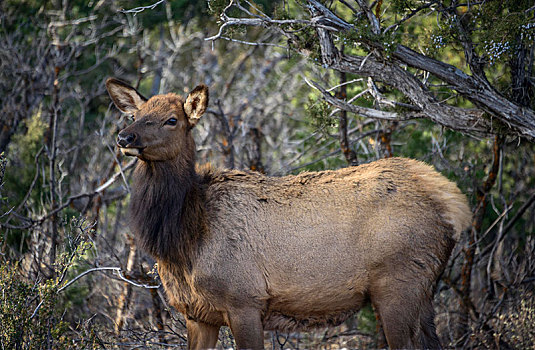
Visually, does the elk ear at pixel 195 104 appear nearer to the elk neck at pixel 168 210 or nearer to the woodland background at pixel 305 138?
the elk neck at pixel 168 210

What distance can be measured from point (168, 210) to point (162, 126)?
37.4 inches

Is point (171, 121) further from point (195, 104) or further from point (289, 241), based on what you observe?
point (289, 241)

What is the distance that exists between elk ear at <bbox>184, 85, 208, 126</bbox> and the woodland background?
713 millimetres

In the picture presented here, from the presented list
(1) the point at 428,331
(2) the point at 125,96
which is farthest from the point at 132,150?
(1) the point at 428,331

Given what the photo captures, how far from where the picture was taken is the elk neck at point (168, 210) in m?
6.42

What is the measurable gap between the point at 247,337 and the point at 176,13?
9.97m

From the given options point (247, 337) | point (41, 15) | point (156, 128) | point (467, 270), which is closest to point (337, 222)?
point (247, 337)

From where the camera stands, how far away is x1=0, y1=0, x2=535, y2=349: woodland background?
705 centimetres

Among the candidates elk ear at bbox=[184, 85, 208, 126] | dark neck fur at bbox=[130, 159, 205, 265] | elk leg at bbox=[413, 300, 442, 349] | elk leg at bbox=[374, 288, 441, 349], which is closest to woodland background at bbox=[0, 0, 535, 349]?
elk ear at bbox=[184, 85, 208, 126]

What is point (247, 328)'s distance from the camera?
618 cm

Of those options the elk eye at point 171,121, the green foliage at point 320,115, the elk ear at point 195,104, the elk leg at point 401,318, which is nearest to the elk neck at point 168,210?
the elk eye at point 171,121

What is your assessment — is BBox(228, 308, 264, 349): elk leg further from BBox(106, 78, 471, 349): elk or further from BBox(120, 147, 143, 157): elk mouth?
BBox(120, 147, 143, 157): elk mouth

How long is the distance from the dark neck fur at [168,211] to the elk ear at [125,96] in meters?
1.02

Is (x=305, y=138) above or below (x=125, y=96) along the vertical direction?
below
